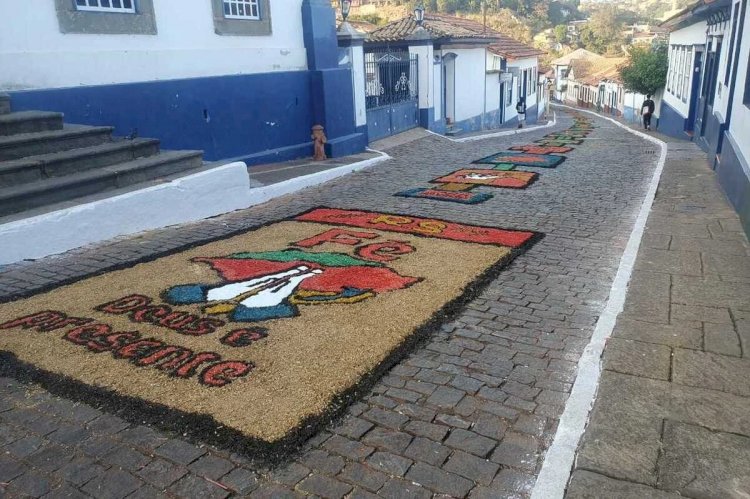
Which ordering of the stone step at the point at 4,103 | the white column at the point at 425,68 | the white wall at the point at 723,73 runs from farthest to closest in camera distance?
the white column at the point at 425,68
the white wall at the point at 723,73
the stone step at the point at 4,103

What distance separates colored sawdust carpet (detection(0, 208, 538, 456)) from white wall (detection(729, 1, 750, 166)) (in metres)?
3.60

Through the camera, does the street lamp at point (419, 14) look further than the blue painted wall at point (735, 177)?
Yes

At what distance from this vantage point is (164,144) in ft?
31.6

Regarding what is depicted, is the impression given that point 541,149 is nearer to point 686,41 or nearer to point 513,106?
point 686,41

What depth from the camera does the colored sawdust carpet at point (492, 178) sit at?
35.1 ft

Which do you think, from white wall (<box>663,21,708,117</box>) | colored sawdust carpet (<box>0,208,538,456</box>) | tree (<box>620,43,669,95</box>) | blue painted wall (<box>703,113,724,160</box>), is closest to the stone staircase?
colored sawdust carpet (<box>0,208,538,456</box>)

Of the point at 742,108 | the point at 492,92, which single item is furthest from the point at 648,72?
the point at 742,108

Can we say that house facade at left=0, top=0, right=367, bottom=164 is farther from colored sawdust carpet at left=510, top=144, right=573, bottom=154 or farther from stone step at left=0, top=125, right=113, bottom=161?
colored sawdust carpet at left=510, top=144, right=573, bottom=154

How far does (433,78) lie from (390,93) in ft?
7.88

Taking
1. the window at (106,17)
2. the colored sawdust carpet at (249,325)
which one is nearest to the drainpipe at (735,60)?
the colored sawdust carpet at (249,325)

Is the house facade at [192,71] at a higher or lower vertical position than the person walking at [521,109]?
higher

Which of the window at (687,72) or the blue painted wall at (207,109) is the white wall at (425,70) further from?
the window at (687,72)

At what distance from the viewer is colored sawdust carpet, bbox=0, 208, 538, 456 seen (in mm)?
3609

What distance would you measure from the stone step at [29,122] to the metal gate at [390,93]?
9130 millimetres
